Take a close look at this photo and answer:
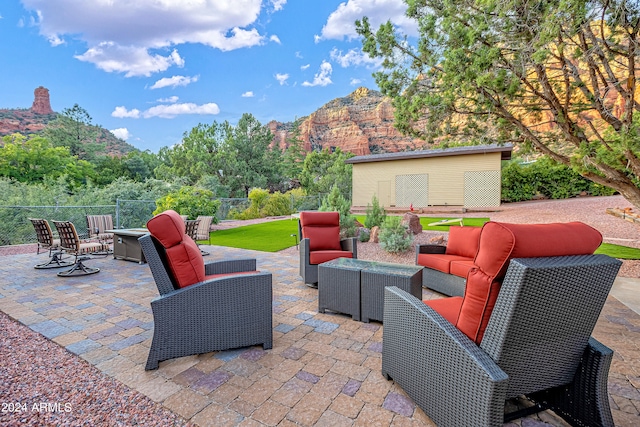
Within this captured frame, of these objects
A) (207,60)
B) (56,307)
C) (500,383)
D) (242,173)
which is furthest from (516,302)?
(207,60)

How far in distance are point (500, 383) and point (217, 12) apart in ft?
42.3

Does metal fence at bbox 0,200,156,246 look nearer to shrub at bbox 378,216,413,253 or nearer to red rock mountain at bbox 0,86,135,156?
shrub at bbox 378,216,413,253

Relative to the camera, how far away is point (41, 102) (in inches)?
1793

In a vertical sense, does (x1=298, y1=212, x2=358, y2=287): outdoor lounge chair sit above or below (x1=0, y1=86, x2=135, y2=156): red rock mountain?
below

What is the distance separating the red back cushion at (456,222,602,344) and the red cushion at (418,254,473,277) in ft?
7.33

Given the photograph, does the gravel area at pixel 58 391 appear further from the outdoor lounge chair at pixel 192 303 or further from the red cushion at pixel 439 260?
the red cushion at pixel 439 260

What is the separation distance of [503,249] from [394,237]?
5.06 meters

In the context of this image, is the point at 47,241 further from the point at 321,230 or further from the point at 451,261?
the point at 451,261

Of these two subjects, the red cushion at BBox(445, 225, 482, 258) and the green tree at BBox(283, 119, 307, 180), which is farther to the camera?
the green tree at BBox(283, 119, 307, 180)

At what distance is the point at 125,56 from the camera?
673 inches

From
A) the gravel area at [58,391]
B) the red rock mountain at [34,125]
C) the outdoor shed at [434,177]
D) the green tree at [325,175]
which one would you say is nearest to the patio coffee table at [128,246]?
the gravel area at [58,391]

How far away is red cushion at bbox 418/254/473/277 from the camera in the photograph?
356 centimetres

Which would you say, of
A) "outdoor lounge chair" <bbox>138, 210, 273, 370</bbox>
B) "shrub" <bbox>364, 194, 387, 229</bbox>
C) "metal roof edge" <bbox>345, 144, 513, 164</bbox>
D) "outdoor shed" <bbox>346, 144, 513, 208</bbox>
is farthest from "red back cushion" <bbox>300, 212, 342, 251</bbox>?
"metal roof edge" <bbox>345, 144, 513, 164</bbox>

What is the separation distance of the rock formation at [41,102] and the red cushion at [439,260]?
60116mm
